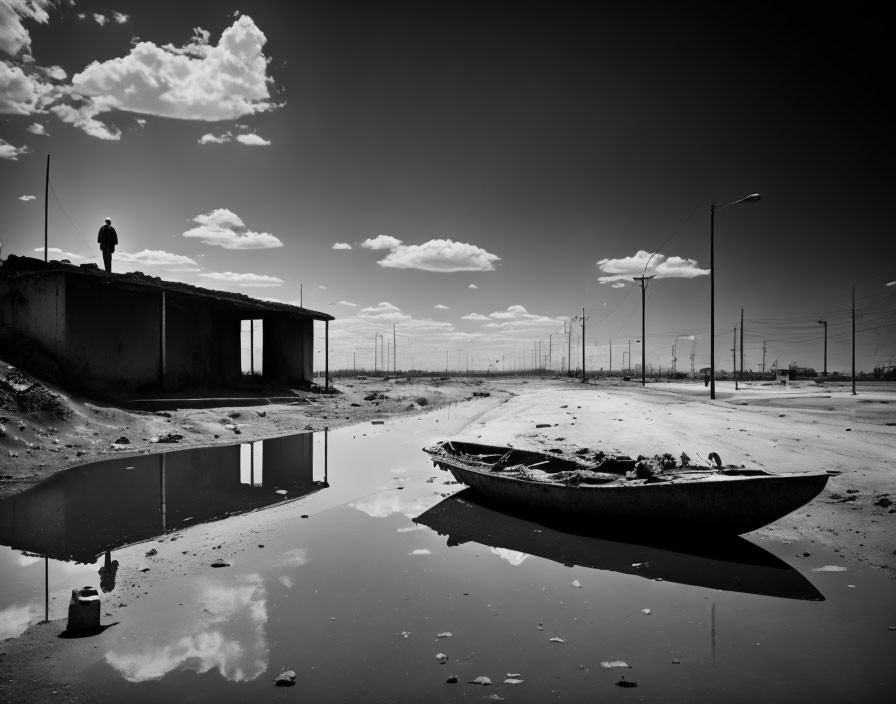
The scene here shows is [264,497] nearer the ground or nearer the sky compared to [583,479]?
nearer the ground

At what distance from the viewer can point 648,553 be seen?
7.37 meters

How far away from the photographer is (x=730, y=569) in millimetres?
6691

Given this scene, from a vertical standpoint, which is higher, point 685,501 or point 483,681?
point 685,501

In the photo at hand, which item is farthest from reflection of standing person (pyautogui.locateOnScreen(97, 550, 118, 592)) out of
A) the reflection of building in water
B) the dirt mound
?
the dirt mound

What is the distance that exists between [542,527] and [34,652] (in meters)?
6.73

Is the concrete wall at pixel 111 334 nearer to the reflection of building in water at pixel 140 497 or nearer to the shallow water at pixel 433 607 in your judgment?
the reflection of building in water at pixel 140 497

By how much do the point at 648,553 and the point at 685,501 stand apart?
3.03ft

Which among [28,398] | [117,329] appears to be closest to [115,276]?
[117,329]

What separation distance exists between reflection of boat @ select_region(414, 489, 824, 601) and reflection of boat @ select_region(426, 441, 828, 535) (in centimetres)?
31

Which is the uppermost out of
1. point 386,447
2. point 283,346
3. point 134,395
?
point 283,346

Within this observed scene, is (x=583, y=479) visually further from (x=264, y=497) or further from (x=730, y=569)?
(x=264, y=497)

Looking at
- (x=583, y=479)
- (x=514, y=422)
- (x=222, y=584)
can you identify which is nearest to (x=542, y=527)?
(x=583, y=479)

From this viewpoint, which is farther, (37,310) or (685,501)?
(37,310)

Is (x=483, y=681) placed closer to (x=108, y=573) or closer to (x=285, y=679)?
(x=285, y=679)
